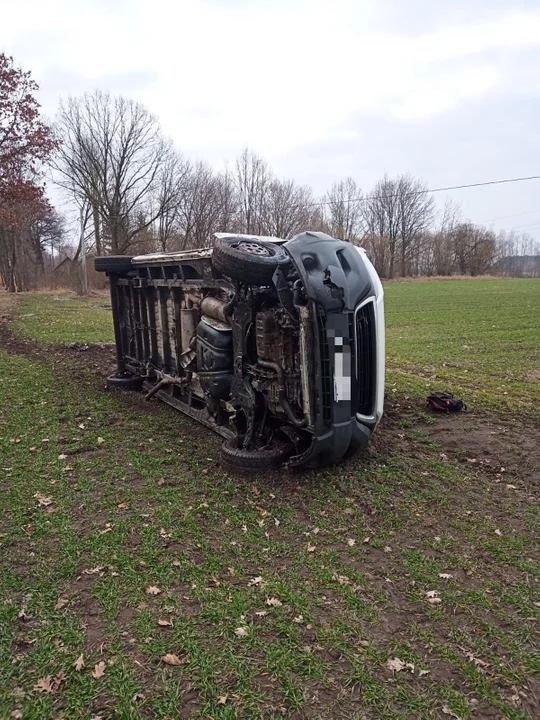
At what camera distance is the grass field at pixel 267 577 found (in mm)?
2342

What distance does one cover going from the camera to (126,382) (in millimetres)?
7883

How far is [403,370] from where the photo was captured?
31.1ft

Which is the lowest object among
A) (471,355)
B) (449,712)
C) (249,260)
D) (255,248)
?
(449,712)

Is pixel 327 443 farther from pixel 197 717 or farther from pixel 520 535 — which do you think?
pixel 197 717

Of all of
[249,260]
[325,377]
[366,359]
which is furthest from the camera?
[366,359]

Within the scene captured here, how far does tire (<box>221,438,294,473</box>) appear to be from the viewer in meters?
4.59

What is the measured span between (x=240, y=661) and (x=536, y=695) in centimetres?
135

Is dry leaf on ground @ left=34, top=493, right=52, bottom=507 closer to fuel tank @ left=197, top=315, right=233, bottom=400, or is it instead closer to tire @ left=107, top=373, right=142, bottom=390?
fuel tank @ left=197, top=315, right=233, bottom=400

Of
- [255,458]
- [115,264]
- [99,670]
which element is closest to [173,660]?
[99,670]

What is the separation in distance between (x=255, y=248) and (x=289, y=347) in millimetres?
888

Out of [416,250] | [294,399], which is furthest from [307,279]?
[416,250]

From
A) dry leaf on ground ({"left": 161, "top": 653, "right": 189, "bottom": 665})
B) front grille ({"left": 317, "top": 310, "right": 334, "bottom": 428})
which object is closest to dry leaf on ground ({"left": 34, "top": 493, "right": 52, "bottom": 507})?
dry leaf on ground ({"left": 161, "top": 653, "right": 189, "bottom": 665})

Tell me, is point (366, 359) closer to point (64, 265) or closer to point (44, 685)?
point (44, 685)

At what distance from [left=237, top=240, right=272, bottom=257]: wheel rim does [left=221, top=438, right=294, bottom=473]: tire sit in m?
1.75
